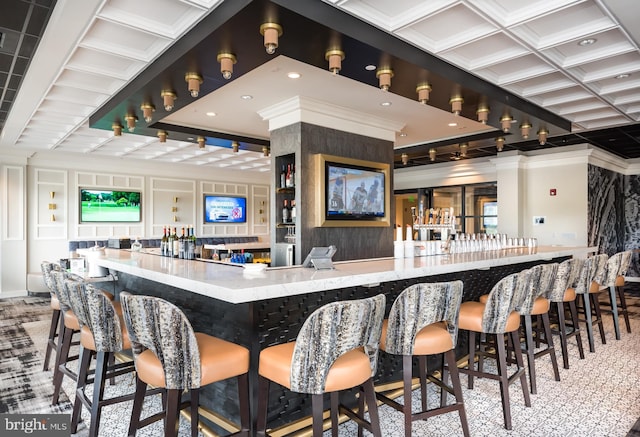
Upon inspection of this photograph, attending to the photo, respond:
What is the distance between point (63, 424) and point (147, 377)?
131cm

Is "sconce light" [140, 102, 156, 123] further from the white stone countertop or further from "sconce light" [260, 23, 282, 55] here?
"sconce light" [260, 23, 282, 55]

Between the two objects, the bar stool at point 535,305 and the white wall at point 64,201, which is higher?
the white wall at point 64,201

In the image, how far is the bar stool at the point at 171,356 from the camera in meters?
1.82

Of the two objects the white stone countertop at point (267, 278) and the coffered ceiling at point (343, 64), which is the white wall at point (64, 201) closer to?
the coffered ceiling at point (343, 64)

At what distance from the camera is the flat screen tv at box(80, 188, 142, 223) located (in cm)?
863

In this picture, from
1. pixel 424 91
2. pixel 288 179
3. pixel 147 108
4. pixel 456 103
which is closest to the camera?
pixel 424 91

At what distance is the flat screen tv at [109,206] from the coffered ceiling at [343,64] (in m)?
3.14

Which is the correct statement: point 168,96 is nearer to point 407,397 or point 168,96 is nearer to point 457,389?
point 407,397

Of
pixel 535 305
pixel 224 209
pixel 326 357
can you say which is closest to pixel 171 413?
pixel 326 357

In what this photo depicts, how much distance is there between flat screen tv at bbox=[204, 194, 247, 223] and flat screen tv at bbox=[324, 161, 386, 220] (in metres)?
6.47

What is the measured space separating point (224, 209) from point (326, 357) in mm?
9568

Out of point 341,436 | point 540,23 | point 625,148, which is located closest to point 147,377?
point 341,436

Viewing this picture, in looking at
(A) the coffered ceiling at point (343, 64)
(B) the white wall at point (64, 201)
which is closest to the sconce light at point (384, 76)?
(A) the coffered ceiling at point (343, 64)

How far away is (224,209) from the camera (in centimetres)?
1094
